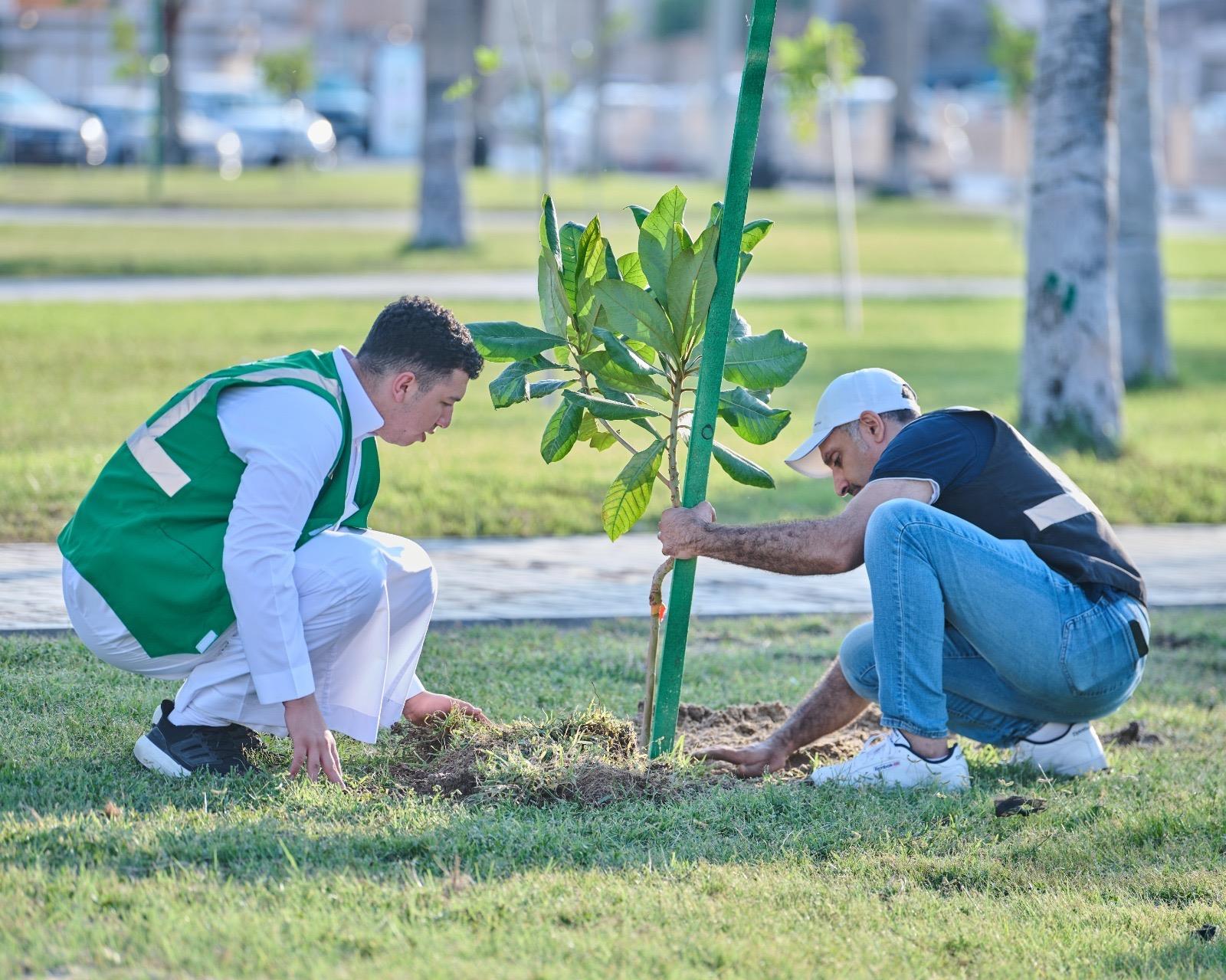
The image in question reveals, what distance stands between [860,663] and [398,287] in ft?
43.3

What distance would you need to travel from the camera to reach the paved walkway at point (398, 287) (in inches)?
617

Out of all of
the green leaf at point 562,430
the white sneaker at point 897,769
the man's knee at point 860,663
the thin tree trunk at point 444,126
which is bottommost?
the white sneaker at point 897,769

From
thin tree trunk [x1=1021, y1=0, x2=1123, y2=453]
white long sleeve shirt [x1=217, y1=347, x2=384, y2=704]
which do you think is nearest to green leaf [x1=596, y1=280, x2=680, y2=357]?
white long sleeve shirt [x1=217, y1=347, x2=384, y2=704]

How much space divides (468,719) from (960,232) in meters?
26.1

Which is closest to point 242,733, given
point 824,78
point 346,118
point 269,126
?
point 824,78

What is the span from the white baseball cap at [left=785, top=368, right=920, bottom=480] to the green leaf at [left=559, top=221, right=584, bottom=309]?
0.71m

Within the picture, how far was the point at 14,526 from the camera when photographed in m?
7.10

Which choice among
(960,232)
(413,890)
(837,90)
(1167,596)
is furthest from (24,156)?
(413,890)

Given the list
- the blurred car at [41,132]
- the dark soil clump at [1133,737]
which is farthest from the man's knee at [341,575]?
the blurred car at [41,132]

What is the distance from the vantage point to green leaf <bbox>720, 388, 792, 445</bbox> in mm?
4184

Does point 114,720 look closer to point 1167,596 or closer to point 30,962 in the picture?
point 30,962

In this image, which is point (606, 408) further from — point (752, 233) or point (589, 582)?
point (589, 582)

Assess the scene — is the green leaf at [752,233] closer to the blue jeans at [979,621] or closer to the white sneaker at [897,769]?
the blue jeans at [979,621]

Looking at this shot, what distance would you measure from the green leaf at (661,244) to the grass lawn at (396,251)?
45.7 feet
